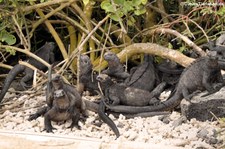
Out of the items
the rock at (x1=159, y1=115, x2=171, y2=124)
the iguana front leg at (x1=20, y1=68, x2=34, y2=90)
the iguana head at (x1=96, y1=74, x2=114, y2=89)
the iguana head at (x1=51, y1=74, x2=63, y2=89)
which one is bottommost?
the rock at (x1=159, y1=115, x2=171, y2=124)

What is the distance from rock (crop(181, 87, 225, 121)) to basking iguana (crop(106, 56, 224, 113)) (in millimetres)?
158

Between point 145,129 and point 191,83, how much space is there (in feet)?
1.79

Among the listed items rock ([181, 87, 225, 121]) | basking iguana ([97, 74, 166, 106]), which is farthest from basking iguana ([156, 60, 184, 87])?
rock ([181, 87, 225, 121])

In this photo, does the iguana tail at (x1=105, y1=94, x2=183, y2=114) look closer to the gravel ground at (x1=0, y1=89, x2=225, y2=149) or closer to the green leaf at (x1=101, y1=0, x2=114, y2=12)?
the gravel ground at (x1=0, y1=89, x2=225, y2=149)

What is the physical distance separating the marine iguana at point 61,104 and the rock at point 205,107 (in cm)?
71

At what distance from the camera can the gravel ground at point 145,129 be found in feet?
11.4

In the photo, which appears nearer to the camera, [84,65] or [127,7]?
[127,7]

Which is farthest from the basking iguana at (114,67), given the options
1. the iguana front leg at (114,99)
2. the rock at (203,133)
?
the rock at (203,133)

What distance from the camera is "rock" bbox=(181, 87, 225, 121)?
379 cm

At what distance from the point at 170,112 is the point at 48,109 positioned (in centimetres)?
83

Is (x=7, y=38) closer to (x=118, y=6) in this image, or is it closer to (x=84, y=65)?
(x=84, y=65)

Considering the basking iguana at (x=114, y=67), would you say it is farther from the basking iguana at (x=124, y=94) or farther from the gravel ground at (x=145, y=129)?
the gravel ground at (x=145, y=129)

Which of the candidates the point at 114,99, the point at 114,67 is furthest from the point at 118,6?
the point at 114,99

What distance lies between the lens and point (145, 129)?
3781 millimetres
